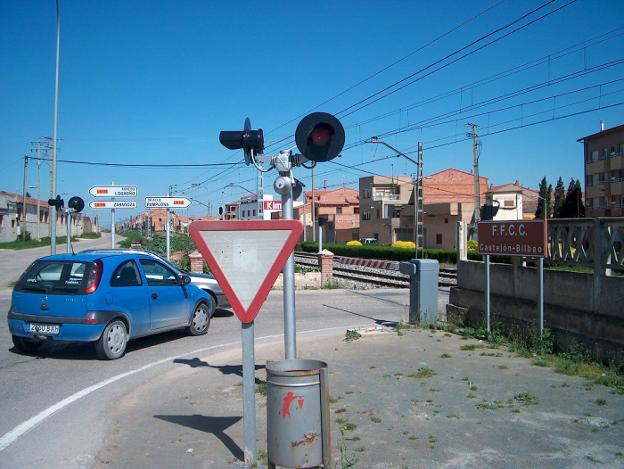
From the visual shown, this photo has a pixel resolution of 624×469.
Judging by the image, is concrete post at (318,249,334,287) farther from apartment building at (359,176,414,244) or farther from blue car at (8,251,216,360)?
apartment building at (359,176,414,244)

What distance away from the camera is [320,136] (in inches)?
230

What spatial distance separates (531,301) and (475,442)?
15.6ft

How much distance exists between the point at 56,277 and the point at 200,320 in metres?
3.08

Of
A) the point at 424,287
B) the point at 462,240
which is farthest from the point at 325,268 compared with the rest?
the point at 424,287

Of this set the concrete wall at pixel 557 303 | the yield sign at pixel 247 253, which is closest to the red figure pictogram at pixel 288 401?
the yield sign at pixel 247 253

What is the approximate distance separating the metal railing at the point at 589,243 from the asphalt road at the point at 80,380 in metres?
4.94

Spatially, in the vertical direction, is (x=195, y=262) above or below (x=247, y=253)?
below

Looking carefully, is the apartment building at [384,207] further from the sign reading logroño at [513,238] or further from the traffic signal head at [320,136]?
the traffic signal head at [320,136]

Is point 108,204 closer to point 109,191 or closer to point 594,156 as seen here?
point 109,191

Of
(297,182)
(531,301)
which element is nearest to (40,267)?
(297,182)

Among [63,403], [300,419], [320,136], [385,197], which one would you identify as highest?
[385,197]

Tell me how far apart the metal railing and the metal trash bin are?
5.14m

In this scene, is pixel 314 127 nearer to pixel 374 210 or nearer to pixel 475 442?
pixel 475 442

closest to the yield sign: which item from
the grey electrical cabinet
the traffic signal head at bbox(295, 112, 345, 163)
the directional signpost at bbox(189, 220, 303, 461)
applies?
the directional signpost at bbox(189, 220, 303, 461)
